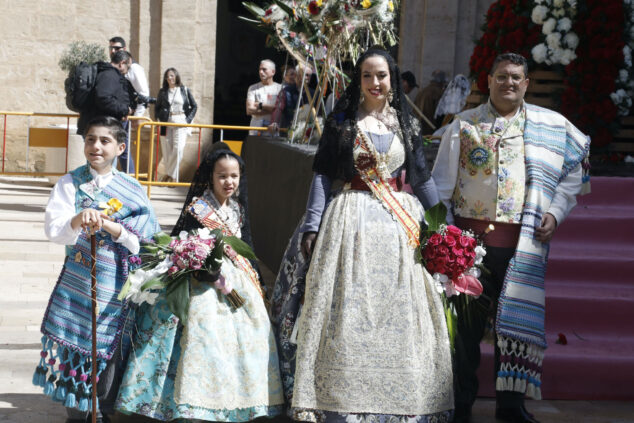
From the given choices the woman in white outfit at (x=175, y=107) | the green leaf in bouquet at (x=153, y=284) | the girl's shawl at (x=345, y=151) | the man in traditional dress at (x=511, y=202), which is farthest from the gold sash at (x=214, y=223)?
the woman in white outfit at (x=175, y=107)

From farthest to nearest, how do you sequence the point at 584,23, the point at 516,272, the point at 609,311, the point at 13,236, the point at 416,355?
the point at 13,236 < the point at 584,23 < the point at 609,311 < the point at 516,272 < the point at 416,355

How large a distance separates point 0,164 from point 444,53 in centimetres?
693

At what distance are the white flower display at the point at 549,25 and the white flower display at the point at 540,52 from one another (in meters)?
0.14

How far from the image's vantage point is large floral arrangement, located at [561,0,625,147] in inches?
331

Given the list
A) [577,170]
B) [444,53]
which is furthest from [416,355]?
[444,53]

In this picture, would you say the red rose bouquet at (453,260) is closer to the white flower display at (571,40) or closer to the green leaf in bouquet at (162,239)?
the green leaf in bouquet at (162,239)

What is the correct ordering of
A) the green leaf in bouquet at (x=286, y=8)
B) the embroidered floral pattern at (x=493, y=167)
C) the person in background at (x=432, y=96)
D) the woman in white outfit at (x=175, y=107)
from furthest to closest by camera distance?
the woman in white outfit at (x=175, y=107), the person in background at (x=432, y=96), the green leaf in bouquet at (x=286, y=8), the embroidered floral pattern at (x=493, y=167)

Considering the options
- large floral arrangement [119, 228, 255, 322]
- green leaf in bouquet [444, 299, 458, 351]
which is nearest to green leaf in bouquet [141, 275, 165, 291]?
large floral arrangement [119, 228, 255, 322]

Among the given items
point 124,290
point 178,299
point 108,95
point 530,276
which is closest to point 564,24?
point 530,276

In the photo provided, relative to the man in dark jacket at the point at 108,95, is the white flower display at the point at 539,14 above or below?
above

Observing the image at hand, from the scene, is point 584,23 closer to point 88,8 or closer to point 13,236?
point 13,236

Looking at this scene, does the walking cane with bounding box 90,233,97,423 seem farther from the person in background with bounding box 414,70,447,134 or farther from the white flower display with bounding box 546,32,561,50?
the person in background with bounding box 414,70,447,134

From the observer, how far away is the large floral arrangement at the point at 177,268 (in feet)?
14.4

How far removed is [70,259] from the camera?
4.48 meters
